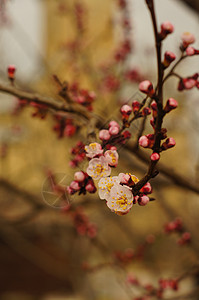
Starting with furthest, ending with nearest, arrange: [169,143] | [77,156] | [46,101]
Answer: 1. [46,101]
2. [77,156]
3. [169,143]

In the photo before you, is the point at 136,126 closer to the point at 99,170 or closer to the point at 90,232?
the point at 99,170

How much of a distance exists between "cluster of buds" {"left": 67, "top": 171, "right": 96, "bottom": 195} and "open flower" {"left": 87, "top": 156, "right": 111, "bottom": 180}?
0.05 metres

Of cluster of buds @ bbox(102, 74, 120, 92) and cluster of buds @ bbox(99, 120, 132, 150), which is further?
cluster of buds @ bbox(102, 74, 120, 92)

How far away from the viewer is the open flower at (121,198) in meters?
0.59

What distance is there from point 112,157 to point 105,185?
0.22ft

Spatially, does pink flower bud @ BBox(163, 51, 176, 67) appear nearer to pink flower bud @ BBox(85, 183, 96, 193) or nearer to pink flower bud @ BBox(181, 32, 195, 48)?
pink flower bud @ BBox(181, 32, 195, 48)

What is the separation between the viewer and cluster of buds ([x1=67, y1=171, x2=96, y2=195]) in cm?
69

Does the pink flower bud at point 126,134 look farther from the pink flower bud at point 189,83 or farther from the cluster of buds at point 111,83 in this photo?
the cluster of buds at point 111,83

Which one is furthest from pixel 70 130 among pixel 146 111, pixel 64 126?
pixel 146 111

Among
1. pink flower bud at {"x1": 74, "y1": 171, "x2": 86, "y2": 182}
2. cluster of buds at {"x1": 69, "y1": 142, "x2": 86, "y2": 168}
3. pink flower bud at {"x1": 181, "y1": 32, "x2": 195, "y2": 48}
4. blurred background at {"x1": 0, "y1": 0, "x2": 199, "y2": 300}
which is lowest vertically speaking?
blurred background at {"x1": 0, "y1": 0, "x2": 199, "y2": 300}

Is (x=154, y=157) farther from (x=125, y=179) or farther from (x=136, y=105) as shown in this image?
(x=136, y=105)

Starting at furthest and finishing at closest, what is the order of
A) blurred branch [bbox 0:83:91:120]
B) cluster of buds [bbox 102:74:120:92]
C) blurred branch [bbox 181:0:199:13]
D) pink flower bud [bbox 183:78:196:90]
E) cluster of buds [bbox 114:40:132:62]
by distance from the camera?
cluster of buds [bbox 102:74:120:92]
cluster of buds [bbox 114:40:132:62]
blurred branch [bbox 181:0:199:13]
blurred branch [bbox 0:83:91:120]
pink flower bud [bbox 183:78:196:90]

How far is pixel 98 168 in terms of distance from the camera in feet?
2.15

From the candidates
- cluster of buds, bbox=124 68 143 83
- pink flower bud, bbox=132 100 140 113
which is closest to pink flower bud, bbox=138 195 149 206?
pink flower bud, bbox=132 100 140 113
